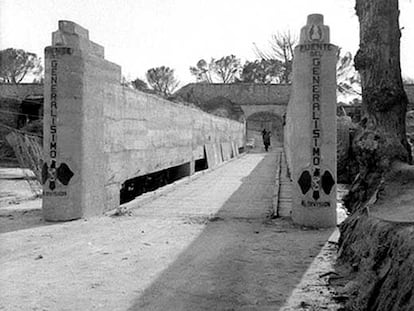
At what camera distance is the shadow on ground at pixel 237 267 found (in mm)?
3408

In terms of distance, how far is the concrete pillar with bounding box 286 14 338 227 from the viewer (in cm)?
627

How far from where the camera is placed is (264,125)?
4678cm

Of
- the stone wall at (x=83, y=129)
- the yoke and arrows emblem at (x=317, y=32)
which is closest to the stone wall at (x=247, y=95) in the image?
the stone wall at (x=83, y=129)

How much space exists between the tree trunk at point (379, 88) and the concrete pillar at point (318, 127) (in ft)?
1.63

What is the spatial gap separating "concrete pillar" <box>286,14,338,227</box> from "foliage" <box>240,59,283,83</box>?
46916 millimetres

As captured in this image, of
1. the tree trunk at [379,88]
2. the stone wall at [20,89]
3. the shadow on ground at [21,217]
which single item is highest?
the stone wall at [20,89]

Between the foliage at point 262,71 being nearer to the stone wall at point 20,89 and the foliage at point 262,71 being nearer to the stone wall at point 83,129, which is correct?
the stone wall at point 20,89

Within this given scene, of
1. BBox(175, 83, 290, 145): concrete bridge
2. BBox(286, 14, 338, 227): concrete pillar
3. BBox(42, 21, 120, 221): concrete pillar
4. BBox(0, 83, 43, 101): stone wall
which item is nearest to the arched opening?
BBox(175, 83, 290, 145): concrete bridge

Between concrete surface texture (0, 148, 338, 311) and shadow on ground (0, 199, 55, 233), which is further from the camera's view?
shadow on ground (0, 199, 55, 233)

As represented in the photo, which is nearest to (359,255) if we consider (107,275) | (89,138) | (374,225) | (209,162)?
(374,225)

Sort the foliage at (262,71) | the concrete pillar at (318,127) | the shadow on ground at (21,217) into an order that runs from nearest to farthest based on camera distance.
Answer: the shadow on ground at (21,217) < the concrete pillar at (318,127) < the foliage at (262,71)

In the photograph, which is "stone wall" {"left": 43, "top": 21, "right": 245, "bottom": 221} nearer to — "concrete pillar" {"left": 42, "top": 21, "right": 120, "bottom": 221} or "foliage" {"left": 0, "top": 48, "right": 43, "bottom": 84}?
"concrete pillar" {"left": 42, "top": 21, "right": 120, "bottom": 221}

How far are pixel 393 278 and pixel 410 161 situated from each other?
12.9 ft

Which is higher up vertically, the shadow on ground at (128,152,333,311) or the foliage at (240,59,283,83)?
the foliage at (240,59,283,83)
